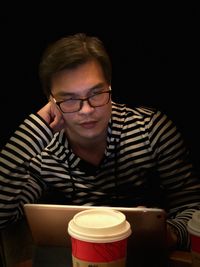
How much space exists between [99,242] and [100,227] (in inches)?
1.6

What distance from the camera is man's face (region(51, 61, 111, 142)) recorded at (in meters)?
1.64

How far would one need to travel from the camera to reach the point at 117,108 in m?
1.90

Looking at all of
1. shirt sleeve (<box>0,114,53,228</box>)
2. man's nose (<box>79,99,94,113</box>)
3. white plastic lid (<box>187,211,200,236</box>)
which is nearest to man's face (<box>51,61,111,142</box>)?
man's nose (<box>79,99,94,113</box>)

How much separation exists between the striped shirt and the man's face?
134 millimetres

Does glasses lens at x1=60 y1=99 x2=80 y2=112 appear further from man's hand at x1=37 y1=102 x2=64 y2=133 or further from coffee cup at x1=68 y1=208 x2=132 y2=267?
coffee cup at x1=68 y1=208 x2=132 y2=267

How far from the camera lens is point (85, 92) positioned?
1642 mm

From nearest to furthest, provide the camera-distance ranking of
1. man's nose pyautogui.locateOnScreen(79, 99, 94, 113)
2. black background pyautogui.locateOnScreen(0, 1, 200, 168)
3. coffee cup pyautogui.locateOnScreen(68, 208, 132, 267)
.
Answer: coffee cup pyautogui.locateOnScreen(68, 208, 132, 267)
man's nose pyautogui.locateOnScreen(79, 99, 94, 113)
black background pyautogui.locateOnScreen(0, 1, 200, 168)

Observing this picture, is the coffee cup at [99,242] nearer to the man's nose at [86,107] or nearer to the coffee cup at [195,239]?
the coffee cup at [195,239]

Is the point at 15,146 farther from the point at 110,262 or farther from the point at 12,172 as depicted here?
the point at 110,262

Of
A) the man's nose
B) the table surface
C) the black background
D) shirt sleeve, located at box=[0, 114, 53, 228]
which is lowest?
the table surface

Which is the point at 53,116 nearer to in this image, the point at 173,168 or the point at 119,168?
the point at 119,168

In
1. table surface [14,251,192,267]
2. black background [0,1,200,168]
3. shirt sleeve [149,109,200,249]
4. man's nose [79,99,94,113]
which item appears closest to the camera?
table surface [14,251,192,267]

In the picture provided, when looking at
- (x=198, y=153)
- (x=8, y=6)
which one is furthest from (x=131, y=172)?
(x=8, y=6)

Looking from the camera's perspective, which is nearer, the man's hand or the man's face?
the man's face
